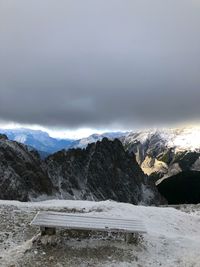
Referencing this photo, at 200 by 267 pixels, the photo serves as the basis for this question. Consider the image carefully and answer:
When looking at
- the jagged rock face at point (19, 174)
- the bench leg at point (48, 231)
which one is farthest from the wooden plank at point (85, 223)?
the jagged rock face at point (19, 174)

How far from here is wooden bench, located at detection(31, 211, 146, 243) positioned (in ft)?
66.9

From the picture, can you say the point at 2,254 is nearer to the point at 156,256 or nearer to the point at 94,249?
the point at 94,249

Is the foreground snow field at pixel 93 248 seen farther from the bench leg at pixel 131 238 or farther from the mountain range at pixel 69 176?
the mountain range at pixel 69 176

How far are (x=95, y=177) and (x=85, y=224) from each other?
15268cm

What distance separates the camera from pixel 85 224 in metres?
21.0

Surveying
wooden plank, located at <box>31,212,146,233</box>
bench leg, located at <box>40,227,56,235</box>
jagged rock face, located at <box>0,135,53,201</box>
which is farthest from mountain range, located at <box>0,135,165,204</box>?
bench leg, located at <box>40,227,56,235</box>

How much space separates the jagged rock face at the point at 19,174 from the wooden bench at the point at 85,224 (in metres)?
83.0

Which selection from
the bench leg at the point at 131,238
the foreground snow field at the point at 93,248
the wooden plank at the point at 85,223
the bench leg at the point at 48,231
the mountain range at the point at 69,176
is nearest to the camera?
the foreground snow field at the point at 93,248

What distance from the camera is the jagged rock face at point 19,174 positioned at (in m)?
105

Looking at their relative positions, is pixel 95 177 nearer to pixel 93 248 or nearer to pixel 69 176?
pixel 69 176

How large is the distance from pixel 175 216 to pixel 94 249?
11352mm

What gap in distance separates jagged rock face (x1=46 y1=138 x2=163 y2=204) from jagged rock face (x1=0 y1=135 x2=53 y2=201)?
691 inches

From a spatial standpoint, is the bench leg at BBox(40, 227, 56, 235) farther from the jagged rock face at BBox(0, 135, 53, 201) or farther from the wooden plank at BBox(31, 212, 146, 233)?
the jagged rock face at BBox(0, 135, 53, 201)

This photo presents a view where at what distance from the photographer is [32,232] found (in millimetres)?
23797
